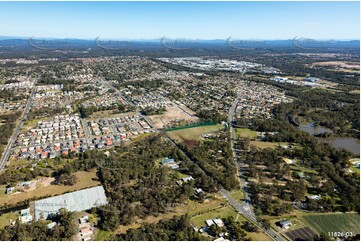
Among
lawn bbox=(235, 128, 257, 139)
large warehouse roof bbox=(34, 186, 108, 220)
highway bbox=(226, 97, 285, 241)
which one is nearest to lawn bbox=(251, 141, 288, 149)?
lawn bbox=(235, 128, 257, 139)

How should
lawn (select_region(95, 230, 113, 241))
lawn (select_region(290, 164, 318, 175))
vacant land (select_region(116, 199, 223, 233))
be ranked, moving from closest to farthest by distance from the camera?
lawn (select_region(95, 230, 113, 241)) < vacant land (select_region(116, 199, 223, 233)) < lawn (select_region(290, 164, 318, 175))

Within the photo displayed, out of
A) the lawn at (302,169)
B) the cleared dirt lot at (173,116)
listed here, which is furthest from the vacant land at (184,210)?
the cleared dirt lot at (173,116)

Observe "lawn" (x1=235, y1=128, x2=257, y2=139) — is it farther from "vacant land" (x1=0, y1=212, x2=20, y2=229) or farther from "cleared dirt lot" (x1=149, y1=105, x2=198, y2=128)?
"vacant land" (x1=0, y1=212, x2=20, y2=229)

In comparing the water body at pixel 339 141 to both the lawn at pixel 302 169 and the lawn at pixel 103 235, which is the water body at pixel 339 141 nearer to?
the lawn at pixel 302 169

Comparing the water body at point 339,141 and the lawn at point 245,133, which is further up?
the lawn at point 245,133

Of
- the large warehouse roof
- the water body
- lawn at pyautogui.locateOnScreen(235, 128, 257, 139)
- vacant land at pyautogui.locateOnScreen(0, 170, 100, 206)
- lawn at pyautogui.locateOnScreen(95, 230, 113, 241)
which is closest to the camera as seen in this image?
lawn at pyautogui.locateOnScreen(95, 230, 113, 241)
